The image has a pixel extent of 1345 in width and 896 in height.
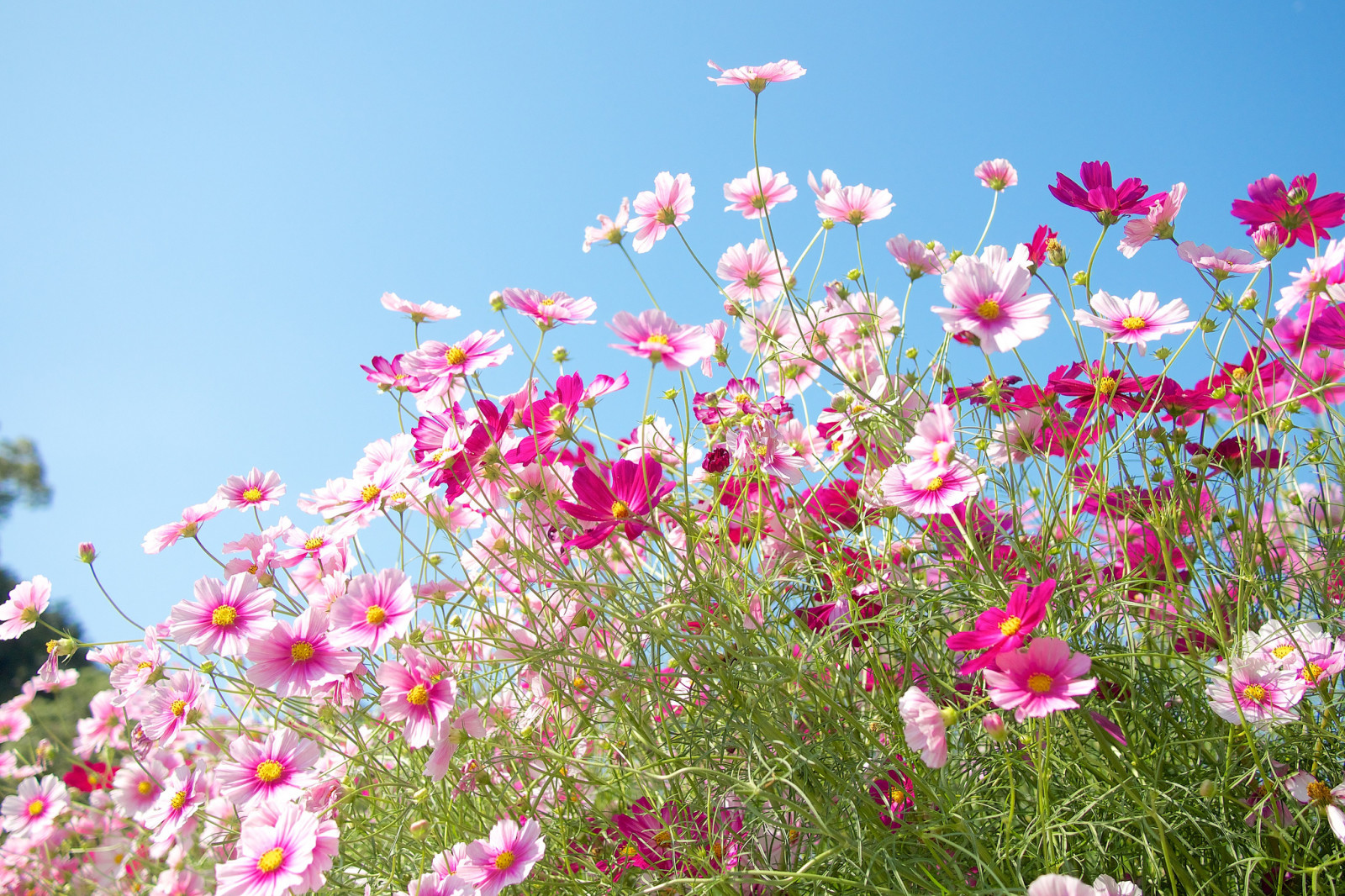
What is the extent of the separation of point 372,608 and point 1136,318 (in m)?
0.64

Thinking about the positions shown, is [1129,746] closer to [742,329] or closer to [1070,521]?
[1070,521]

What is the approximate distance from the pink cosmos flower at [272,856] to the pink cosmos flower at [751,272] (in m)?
0.62

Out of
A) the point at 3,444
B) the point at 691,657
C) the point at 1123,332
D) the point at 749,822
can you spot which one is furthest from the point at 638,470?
the point at 3,444

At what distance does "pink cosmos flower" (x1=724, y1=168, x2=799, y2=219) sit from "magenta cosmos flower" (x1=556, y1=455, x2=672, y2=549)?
333 millimetres

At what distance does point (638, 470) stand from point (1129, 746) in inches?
16.1

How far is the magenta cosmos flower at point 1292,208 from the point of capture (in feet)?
2.42

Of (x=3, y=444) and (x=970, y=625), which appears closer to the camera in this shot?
(x=970, y=625)

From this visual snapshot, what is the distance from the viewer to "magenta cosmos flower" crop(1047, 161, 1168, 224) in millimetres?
732

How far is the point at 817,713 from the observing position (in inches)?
26.0

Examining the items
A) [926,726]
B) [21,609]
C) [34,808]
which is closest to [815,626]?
[926,726]

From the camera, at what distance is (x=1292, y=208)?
0.74m

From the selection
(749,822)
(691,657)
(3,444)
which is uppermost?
(3,444)

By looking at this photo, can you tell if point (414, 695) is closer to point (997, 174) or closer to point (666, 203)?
point (666, 203)

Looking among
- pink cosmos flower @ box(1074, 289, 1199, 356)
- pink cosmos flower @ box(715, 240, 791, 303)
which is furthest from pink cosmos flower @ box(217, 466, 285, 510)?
pink cosmos flower @ box(1074, 289, 1199, 356)
